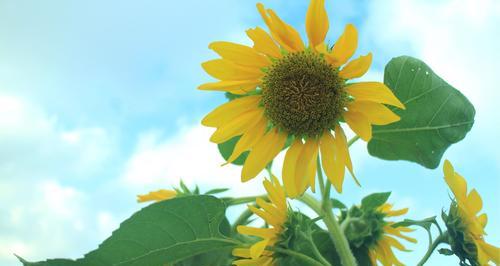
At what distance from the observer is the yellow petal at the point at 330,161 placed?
4.21 ft

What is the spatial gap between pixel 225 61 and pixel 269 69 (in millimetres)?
109

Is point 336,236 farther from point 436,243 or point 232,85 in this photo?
point 232,85

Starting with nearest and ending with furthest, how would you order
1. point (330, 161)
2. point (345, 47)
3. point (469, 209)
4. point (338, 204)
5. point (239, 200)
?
1. point (345, 47)
2. point (330, 161)
3. point (469, 209)
4. point (239, 200)
5. point (338, 204)

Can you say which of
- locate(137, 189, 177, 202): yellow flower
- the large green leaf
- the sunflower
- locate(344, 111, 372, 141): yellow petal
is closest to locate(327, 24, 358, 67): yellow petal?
the sunflower

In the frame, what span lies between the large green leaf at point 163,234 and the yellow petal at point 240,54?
0.29 m

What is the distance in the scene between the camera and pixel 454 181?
57.7 inches

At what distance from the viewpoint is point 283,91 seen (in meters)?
1.41

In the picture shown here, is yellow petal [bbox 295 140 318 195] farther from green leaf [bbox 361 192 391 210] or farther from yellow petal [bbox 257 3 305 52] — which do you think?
green leaf [bbox 361 192 391 210]

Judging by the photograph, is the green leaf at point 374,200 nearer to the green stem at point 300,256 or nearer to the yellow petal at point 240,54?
the green stem at point 300,256

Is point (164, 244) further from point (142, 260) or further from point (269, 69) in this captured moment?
point (269, 69)

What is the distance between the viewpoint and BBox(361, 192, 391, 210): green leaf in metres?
1.67

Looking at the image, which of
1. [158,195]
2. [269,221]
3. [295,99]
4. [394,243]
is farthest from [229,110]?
[394,243]

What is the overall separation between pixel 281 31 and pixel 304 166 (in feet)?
0.96

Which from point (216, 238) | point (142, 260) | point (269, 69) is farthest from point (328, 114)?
point (142, 260)
